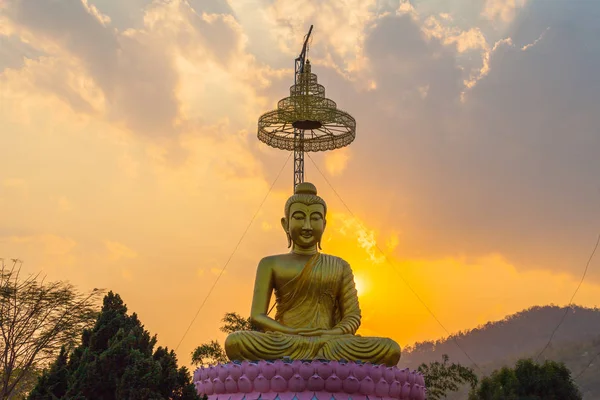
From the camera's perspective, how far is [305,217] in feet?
33.3

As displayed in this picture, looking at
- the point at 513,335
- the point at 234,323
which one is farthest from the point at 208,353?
the point at 513,335

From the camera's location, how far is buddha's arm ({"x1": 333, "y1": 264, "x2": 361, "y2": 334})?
9.61 meters

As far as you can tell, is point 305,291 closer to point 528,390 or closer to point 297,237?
point 297,237

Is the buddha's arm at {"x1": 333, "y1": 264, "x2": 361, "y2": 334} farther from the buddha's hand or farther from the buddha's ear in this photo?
the buddha's ear

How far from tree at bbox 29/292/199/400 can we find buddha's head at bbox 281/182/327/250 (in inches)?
132

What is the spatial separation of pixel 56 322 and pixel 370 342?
30.4 feet

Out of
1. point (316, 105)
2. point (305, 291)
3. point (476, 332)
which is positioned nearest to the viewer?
point (305, 291)

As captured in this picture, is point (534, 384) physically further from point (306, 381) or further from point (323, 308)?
point (306, 381)

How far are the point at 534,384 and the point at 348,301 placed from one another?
9.42 meters

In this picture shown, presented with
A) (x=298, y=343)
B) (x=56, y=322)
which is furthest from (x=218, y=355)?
(x=298, y=343)

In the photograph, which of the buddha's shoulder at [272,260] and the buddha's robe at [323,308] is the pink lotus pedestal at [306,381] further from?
the buddha's shoulder at [272,260]

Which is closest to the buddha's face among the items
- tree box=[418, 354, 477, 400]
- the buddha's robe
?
the buddha's robe

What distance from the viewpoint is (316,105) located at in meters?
21.4

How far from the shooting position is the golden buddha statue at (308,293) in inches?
339
